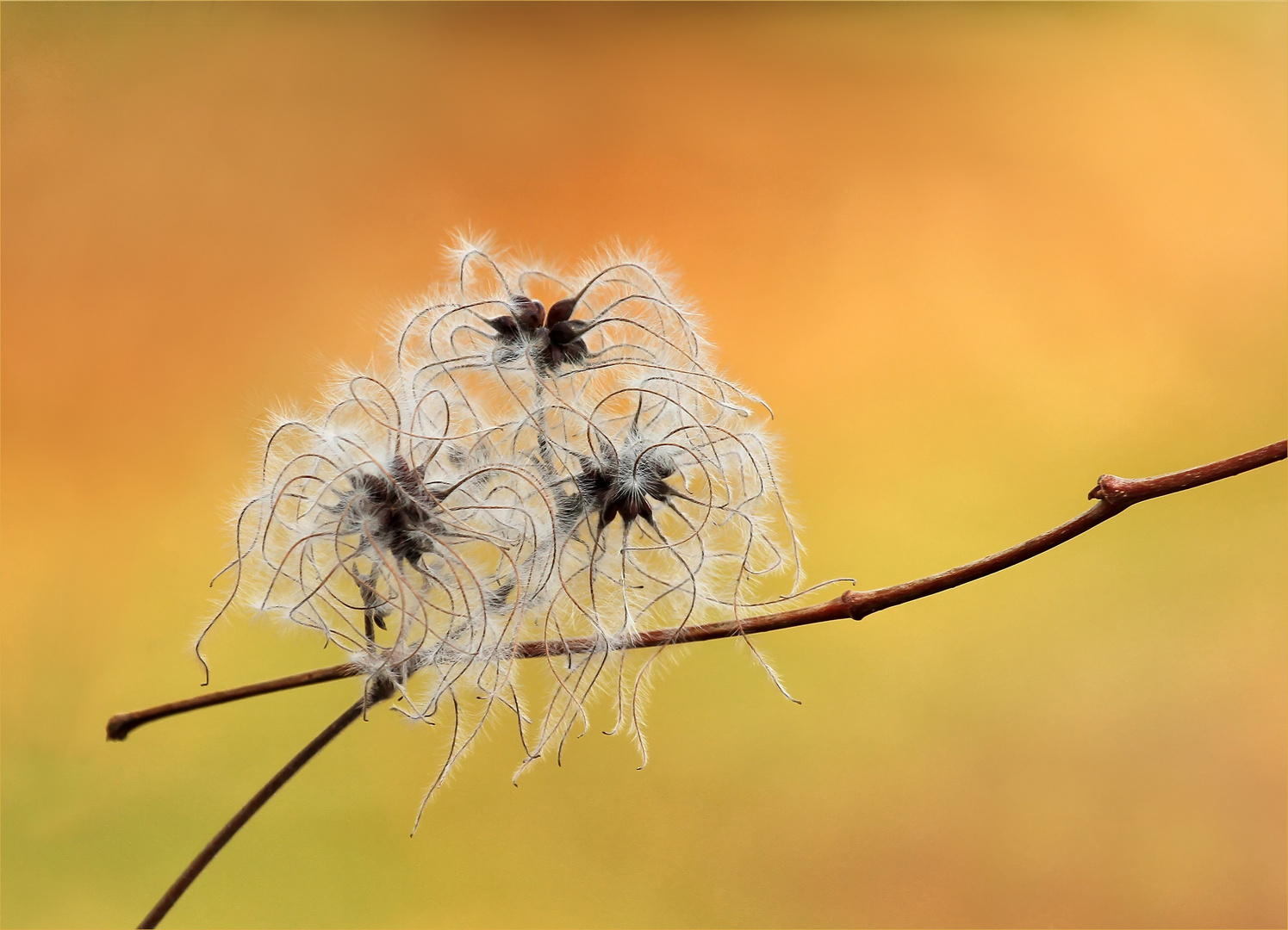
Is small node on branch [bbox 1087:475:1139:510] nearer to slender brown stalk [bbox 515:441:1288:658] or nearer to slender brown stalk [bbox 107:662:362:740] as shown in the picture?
slender brown stalk [bbox 515:441:1288:658]

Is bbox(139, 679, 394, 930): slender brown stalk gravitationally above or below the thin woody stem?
below

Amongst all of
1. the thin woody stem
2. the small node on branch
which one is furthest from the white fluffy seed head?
the small node on branch

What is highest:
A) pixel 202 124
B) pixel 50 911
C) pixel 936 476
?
pixel 202 124

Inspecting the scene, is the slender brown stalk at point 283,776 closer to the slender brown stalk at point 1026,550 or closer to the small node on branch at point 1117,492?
the slender brown stalk at point 1026,550

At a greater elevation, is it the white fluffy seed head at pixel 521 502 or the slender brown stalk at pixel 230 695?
the white fluffy seed head at pixel 521 502

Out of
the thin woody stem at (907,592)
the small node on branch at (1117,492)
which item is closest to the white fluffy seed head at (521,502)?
the thin woody stem at (907,592)

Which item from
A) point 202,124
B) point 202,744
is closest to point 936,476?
point 202,744

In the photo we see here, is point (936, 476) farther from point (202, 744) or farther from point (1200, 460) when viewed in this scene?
point (202, 744)
